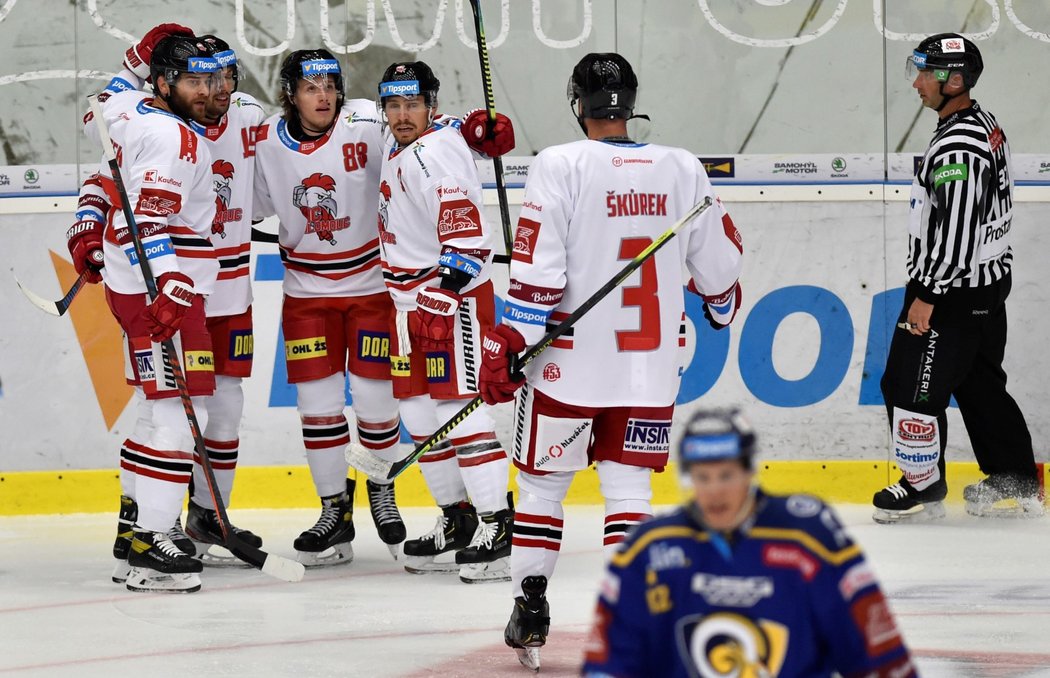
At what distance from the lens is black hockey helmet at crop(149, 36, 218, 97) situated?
14.5 feet

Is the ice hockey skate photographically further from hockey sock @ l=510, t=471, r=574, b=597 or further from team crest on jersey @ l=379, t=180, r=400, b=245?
hockey sock @ l=510, t=471, r=574, b=597

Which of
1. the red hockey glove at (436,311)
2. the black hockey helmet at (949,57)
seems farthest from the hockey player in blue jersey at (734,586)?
the black hockey helmet at (949,57)

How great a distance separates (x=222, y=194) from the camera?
186 inches

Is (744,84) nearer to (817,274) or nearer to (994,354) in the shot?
(817,274)

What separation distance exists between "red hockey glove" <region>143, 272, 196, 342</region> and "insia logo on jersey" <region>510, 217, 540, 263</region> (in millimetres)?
1295

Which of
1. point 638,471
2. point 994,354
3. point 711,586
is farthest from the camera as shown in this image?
point 994,354

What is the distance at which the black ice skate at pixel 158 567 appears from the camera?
437 centimetres

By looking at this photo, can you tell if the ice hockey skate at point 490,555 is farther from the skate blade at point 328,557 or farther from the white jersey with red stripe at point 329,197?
the white jersey with red stripe at point 329,197

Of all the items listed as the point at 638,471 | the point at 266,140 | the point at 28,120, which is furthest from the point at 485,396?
the point at 28,120

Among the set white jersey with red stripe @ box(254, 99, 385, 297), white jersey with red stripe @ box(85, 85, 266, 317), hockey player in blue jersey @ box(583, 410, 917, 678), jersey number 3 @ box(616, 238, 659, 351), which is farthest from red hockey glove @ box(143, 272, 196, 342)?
hockey player in blue jersey @ box(583, 410, 917, 678)

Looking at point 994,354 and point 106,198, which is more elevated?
point 106,198

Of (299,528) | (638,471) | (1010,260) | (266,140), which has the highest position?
(266,140)

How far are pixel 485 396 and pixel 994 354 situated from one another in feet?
8.41

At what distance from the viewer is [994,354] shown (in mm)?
5324
